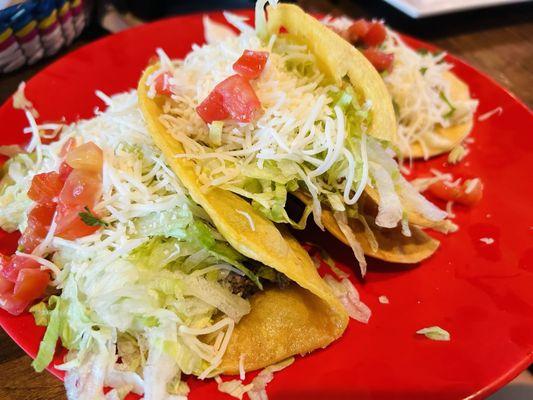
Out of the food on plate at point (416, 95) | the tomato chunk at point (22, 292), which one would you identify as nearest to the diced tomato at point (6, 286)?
the tomato chunk at point (22, 292)

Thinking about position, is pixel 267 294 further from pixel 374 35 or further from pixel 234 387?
pixel 374 35

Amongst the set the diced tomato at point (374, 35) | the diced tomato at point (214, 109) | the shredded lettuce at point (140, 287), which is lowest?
the shredded lettuce at point (140, 287)

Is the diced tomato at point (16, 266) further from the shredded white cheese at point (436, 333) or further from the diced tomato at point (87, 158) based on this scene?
the shredded white cheese at point (436, 333)

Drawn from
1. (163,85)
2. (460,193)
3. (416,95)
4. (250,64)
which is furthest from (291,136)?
(416,95)

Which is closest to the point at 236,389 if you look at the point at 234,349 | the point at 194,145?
the point at 234,349

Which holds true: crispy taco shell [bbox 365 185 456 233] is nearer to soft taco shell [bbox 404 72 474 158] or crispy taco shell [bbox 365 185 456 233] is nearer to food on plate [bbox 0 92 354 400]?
food on plate [bbox 0 92 354 400]

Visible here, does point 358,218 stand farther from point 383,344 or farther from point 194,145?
point 194,145
